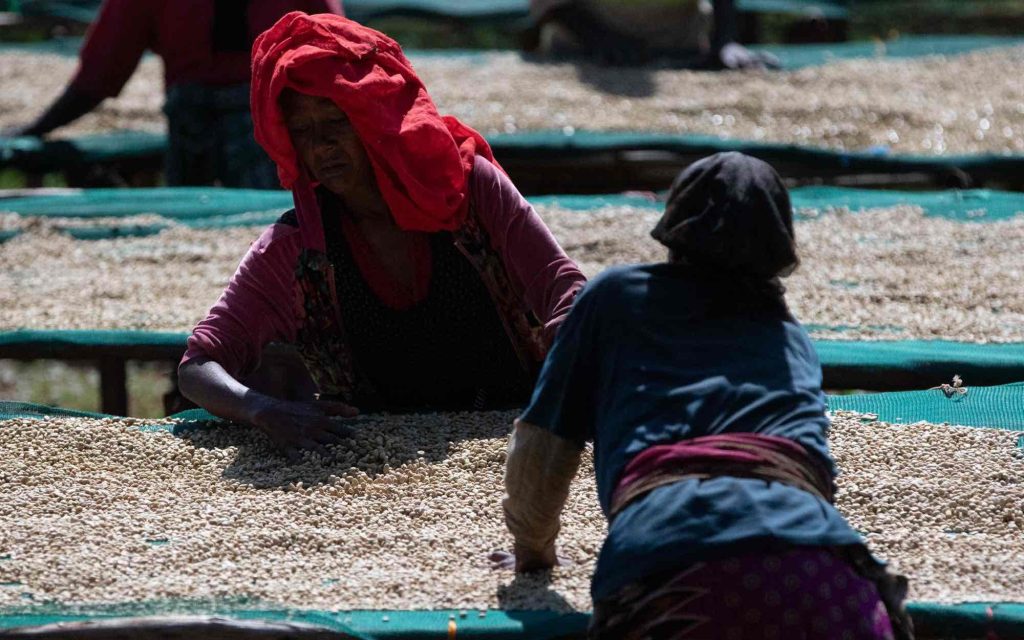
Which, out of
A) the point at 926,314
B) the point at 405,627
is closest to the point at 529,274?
the point at 405,627

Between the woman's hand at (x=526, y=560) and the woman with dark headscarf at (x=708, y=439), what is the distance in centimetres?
25

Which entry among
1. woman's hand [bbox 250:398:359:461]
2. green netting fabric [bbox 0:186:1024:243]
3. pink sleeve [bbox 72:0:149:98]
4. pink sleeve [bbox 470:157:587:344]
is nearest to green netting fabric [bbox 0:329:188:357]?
woman's hand [bbox 250:398:359:461]

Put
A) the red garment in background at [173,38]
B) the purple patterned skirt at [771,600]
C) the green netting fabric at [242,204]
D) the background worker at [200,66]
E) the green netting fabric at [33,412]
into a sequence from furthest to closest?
the background worker at [200,66] < the red garment in background at [173,38] < the green netting fabric at [242,204] < the green netting fabric at [33,412] < the purple patterned skirt at [771,600]

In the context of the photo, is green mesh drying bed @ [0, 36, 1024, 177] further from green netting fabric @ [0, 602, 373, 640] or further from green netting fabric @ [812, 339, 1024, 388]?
A: green netting fabric @ [0, 602, 373, 640]

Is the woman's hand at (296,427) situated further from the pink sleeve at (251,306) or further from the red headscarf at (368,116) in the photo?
the red headscarf at (368,116)

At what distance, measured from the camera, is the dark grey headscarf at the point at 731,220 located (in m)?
1.91

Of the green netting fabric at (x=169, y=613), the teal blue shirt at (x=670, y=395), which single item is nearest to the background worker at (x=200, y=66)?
the green netting fabric at (x=169, y=613)

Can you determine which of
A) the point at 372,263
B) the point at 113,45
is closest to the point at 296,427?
the point at 372,263

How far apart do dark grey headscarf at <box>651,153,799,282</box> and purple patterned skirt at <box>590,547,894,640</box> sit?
0.39 meters

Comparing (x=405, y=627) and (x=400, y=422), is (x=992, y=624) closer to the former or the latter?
(x=405, y=627)

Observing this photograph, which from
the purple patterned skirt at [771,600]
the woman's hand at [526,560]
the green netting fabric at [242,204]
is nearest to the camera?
the purple patterned skirt at [771,600]

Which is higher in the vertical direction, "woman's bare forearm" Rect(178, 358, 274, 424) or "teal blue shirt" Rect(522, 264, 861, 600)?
"teal blue shirt" Rect(522, 264, 861, 600)

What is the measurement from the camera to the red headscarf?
289 centimetres

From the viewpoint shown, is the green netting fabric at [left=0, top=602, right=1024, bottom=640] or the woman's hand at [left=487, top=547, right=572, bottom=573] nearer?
the green netting fabric at [left=0, top=602, right=1024, bottom=640]
